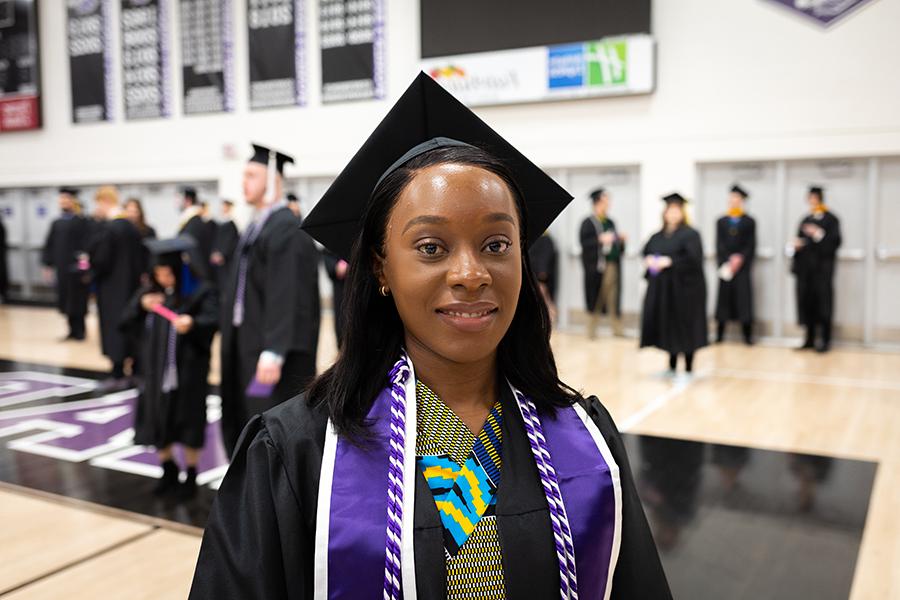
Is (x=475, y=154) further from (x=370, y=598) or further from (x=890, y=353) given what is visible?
(x=890, y=353)

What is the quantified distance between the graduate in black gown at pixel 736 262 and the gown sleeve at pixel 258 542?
9.42 meters

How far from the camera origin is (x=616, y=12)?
10.5 meters

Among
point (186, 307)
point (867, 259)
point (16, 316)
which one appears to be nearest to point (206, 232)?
point (16, 316)

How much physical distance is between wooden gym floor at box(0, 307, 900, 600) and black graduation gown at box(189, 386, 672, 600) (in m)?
2.13

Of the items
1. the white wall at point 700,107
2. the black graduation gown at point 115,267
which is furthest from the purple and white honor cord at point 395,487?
the white wall at point 700,107

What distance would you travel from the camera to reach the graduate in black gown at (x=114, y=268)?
7.97 m

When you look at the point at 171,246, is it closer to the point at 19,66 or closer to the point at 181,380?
the point at 181,380

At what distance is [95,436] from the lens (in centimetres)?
575

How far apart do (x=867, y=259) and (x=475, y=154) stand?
1000cm

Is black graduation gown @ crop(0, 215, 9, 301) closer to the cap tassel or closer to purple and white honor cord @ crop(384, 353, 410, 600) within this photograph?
the cap tassel

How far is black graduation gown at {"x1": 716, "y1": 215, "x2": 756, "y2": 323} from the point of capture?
10.1 meters

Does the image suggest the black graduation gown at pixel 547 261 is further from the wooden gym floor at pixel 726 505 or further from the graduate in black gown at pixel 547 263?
the wooden gym floor at pixel 726 505

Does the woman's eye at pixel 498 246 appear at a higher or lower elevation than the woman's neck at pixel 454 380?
higher

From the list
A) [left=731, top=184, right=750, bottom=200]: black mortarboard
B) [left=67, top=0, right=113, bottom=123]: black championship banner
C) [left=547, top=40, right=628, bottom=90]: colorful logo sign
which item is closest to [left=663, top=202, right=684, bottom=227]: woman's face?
[left=731, top=184, right=750, bottom=200]: black mortarboard
